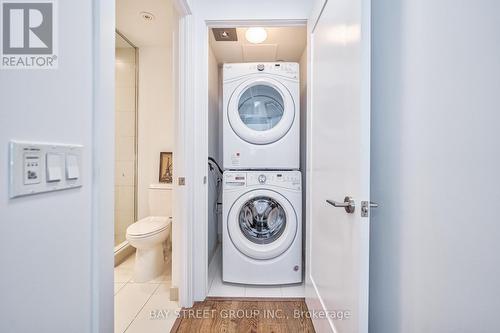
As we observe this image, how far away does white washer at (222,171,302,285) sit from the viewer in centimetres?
194

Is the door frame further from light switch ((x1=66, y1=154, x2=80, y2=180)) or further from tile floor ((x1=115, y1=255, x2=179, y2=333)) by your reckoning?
light switch ((x1=66, y1=154, x2=80, y2=180))

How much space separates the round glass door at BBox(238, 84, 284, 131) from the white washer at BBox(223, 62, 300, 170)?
0.11 feet

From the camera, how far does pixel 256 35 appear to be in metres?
2.21

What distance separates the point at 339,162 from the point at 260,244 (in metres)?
1.14

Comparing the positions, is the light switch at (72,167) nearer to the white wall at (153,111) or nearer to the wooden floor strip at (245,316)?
the wooden floor strip at (245,316)

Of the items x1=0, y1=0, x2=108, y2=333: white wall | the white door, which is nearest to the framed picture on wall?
the white door

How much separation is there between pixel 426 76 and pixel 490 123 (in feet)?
0.88

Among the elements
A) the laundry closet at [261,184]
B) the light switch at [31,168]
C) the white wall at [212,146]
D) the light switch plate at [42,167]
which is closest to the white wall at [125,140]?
the white wall at [212,146]

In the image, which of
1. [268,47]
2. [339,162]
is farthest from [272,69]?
[339,162]

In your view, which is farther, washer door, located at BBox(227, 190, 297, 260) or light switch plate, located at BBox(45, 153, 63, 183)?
washer door, located at BBox(227, 190, 297, 260)

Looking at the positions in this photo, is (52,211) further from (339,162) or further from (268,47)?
(268,47)

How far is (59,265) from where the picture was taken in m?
0.59

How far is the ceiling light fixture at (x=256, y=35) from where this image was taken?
7.13 ft

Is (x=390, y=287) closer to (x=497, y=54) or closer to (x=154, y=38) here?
(x=497, y=54)
